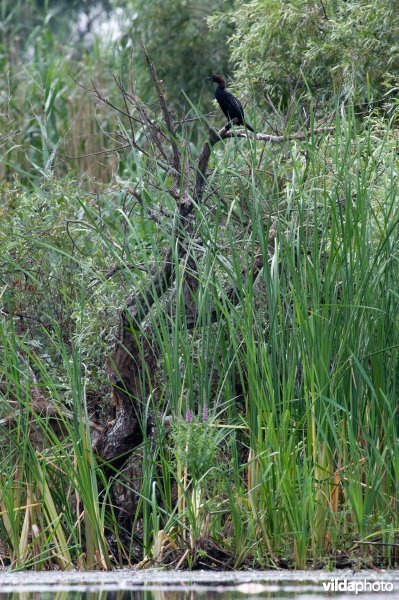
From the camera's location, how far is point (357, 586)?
Result: 3391mm

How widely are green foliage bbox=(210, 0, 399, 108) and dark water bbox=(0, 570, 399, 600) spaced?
373cm

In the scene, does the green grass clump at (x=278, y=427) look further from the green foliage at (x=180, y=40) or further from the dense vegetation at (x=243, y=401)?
the green foliage at (x=180, y=40)

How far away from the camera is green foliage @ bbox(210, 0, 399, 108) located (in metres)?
6.89

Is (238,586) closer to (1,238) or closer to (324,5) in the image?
(1,238)

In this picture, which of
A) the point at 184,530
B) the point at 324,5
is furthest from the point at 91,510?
the point at 324,5

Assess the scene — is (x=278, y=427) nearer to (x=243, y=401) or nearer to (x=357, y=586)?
(x=243, y=401)

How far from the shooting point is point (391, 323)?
391 centimetres

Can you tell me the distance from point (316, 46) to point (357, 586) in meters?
4.56

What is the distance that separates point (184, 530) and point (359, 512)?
67 cm

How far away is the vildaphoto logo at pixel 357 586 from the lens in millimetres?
3338

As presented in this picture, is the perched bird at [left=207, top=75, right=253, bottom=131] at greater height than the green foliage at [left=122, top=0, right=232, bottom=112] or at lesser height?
lesser

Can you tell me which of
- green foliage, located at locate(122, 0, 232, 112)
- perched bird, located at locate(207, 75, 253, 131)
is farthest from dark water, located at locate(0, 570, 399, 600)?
green foliage, located at locate(122, 0, 232, 112)

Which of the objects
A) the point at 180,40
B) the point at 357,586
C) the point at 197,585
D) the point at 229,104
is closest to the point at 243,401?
the point at 197,585

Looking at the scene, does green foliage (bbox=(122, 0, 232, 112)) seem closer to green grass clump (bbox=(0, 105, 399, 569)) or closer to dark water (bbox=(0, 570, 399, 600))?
green grass clump (bbox=(0, 105, 399, 569))
